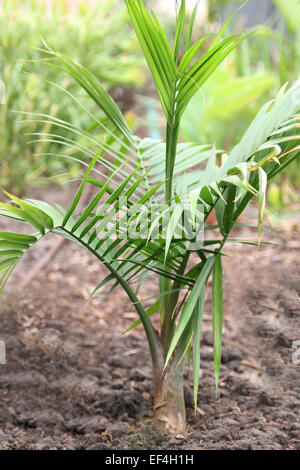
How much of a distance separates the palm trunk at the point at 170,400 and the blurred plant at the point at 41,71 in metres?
1.77

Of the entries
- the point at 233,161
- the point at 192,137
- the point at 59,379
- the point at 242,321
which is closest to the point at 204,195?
the point at 233,161

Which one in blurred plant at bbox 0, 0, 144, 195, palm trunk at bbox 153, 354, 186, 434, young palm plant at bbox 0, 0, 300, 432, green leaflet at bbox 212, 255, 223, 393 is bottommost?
palm trunk at bbox 153, 354, 186, 434

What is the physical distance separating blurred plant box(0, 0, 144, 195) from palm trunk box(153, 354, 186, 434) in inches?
69.7

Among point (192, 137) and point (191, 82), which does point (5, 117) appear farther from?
point (191, 82)

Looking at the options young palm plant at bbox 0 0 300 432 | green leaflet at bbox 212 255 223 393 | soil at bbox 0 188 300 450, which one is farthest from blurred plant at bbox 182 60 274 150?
green leaflet at bbox 212 255 223 393

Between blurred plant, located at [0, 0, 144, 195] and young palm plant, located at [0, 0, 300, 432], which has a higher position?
blurred plant, located at [0, 0, 144, 195]

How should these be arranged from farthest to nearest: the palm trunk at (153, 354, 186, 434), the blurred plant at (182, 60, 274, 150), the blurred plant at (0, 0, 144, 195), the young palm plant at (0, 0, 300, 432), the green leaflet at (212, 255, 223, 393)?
the blurred plant at (0, 0, 144, 195)
the blurred plant at (182, 60, 274, 150)
the palm trunk at (153, 354, 186, 434)
the green leaflet at (212, 255, 223, 393)
the young palm plant at (0, 0, 300, 432)

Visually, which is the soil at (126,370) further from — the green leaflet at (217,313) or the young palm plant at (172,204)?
the green leaflet at (217,313)

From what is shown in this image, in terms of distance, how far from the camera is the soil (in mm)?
1346

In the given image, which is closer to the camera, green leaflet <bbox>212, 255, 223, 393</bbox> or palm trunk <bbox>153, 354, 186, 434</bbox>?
green leaflet <bbox>212, 255, 223, 393</bbox>

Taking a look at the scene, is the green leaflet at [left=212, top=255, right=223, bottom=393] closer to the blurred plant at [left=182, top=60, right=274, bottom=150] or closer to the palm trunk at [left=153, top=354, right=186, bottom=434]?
the palm trunk at [left=153, top=354, right=186, bottom=434]

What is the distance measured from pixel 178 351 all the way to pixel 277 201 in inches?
66.9

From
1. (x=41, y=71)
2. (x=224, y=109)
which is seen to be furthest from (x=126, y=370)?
(x=41, y=71)

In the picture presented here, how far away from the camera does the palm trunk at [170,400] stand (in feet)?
4.36
